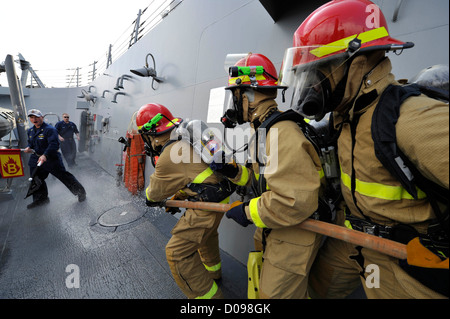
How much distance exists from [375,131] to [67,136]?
34.9 ft

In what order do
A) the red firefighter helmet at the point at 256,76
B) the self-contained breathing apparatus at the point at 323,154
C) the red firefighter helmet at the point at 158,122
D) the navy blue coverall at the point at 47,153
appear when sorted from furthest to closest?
1. the navy blue coverall at the point at 47,153
2. the red firefighter helmet at the point at 158,122
3. the red firefighter helmet at the point at 256,76
4. the self-contained breathing apparatus at the point at 323,154

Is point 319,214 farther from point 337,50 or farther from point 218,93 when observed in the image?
point 218,93

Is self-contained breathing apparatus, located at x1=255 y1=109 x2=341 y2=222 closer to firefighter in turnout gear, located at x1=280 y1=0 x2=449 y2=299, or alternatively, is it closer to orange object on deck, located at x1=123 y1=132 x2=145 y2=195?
firefighter in turnout gear, located at x1=280 y1=0 x2=449 y2=299

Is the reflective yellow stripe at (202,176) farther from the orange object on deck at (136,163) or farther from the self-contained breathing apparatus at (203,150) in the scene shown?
the orange object on deck at (136,163)

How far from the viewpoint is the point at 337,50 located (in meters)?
1.01

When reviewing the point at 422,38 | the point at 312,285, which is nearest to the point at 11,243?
the point at 312,285

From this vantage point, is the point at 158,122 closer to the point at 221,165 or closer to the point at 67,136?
the point at 221,165

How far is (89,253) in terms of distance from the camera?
9.36ft

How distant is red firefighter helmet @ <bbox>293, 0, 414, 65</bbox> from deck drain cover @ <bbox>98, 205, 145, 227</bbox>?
4183mm

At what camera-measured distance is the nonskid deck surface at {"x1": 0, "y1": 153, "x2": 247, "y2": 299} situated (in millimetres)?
2211

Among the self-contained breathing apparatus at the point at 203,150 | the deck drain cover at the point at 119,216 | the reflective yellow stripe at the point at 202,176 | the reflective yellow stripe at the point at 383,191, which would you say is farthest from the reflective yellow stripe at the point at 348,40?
the deck drain cover at the point at 119,216

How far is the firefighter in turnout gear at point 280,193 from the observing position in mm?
1115

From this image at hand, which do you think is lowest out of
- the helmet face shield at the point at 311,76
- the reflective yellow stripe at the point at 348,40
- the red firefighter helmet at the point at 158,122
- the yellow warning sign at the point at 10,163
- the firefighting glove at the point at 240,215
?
the yellow warning sign at the point at 10,163

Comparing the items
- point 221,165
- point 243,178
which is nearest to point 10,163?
point 221,165
